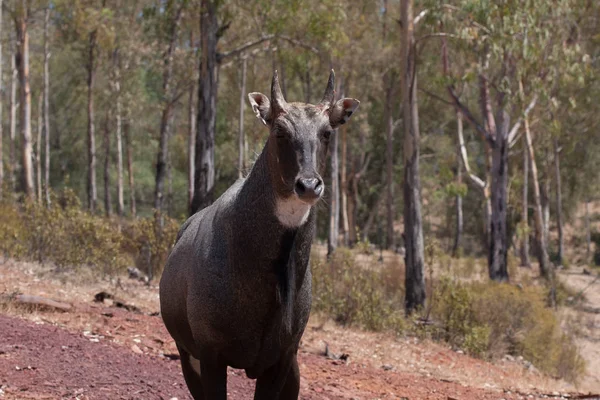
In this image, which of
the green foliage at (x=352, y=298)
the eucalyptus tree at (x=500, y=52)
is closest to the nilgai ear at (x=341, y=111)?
the green foliage at (x=352, y=298)

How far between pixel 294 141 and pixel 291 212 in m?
0.45

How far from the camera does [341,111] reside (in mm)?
4664

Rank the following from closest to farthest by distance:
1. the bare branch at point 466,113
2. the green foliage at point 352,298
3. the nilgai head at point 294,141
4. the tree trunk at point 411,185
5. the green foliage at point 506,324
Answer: the nilgai head at point 294,141 < the green foliage at point 352,298 < the green foliage at point 506,324 < the tree trunk at point 411,185 < the bare branch at point 466,113

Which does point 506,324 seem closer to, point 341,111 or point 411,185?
point 411,185

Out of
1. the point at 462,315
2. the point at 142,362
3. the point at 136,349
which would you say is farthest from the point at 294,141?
the point at 462,315

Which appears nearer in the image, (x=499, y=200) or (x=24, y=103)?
(x=499, y=200)

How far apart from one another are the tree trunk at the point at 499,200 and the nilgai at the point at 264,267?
1817cm

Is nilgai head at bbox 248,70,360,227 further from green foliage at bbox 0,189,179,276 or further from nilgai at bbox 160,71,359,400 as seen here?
green foliage at bbox 0,189,179,276

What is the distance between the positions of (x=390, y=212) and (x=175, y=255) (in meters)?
30.6

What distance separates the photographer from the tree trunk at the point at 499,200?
867 inches

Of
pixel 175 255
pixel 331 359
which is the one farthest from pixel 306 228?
pixel 331 359

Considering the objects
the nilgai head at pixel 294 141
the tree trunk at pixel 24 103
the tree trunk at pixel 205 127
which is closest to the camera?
the nilgai head at pixel 294 141

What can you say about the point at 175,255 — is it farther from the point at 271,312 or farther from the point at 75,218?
the point at 75,218

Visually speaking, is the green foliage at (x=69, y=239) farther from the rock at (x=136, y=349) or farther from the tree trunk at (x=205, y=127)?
the rock at (x=136, y=349)
